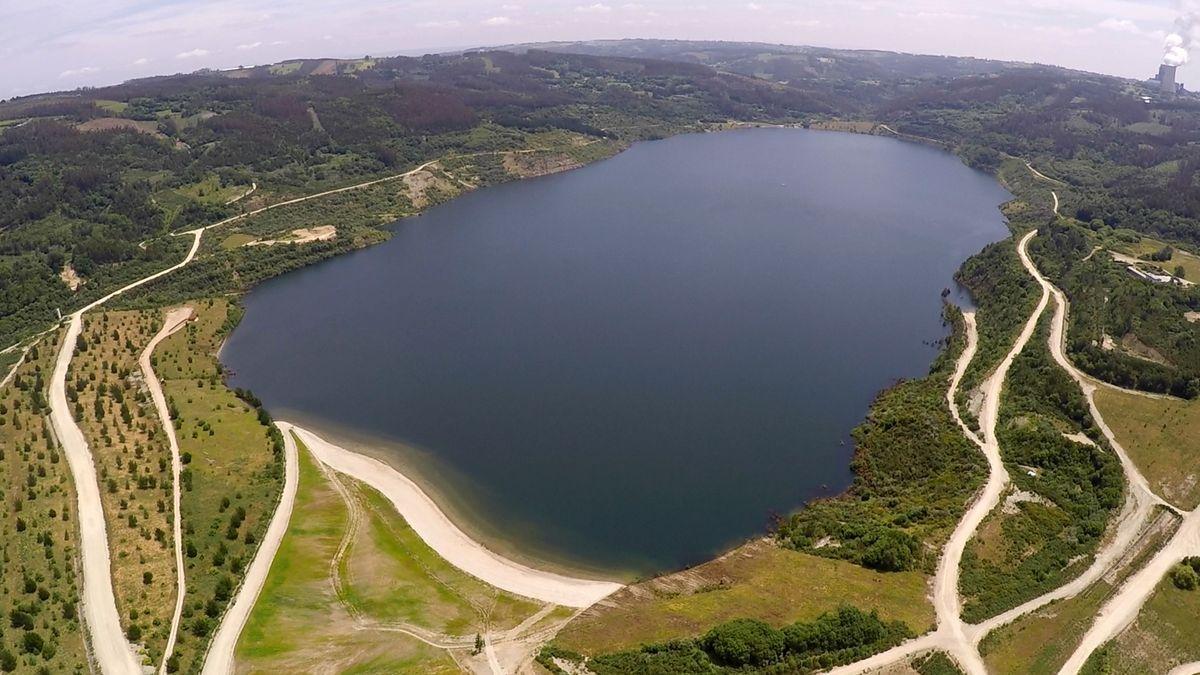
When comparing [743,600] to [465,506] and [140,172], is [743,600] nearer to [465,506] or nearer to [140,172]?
[465,506]

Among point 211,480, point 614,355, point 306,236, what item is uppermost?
point 306,236

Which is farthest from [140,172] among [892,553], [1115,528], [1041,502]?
[1115,528]

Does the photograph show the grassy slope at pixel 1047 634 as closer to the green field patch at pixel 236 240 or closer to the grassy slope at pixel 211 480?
the grassy slope at pixel 211 480

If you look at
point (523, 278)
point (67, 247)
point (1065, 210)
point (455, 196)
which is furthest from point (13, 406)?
point (1065, 210)

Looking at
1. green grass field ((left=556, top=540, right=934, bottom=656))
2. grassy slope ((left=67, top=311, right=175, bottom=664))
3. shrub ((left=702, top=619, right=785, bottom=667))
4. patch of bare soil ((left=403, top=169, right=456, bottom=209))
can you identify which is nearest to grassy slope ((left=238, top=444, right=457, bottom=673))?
grassy slope ((left=67, top=311, right=175, bottom=664))

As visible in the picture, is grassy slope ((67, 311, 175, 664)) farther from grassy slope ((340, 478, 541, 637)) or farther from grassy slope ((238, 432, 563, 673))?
grassy slope ((340, 478, 541, 637))

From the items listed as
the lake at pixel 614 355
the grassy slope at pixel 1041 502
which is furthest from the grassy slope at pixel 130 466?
the grassy slope at pixel 1041 502

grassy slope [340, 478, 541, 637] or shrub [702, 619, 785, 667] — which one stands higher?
shrub [702, 619, 785, 667]
